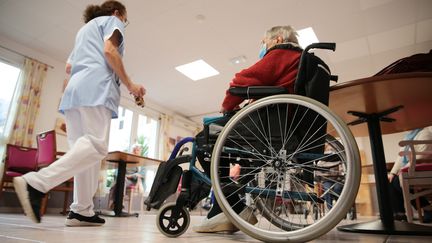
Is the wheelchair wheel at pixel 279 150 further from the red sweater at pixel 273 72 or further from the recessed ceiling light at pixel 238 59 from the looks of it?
the recessed ceiling light at pixel 238 59

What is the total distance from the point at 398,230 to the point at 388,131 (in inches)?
33.5

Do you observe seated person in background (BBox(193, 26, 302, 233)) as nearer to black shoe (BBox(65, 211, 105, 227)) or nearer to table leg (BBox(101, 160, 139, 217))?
black shoe (BBox(65, 211, 105, 227))

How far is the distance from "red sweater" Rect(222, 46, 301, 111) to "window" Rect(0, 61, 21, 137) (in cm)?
469

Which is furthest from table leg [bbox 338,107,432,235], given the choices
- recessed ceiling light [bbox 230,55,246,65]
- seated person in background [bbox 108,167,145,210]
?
seated person in background [bbox 108,167,145,210]

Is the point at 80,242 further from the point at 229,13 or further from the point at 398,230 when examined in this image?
the point at 229,13

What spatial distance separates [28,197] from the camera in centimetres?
124

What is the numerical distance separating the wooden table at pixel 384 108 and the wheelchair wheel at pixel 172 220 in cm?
94

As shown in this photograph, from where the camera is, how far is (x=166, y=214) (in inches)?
50.3

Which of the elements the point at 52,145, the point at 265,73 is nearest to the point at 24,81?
the point at 52,145

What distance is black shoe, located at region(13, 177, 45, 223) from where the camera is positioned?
4.07 feet

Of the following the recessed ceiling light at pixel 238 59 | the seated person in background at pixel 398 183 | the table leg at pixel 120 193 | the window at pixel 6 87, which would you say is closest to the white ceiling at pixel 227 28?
the recessed ceiling light at pixel 238 59

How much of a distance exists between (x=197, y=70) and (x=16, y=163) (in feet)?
10.5

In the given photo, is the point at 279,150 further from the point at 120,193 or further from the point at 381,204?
the point at 120,193

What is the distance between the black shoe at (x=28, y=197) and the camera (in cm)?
124
